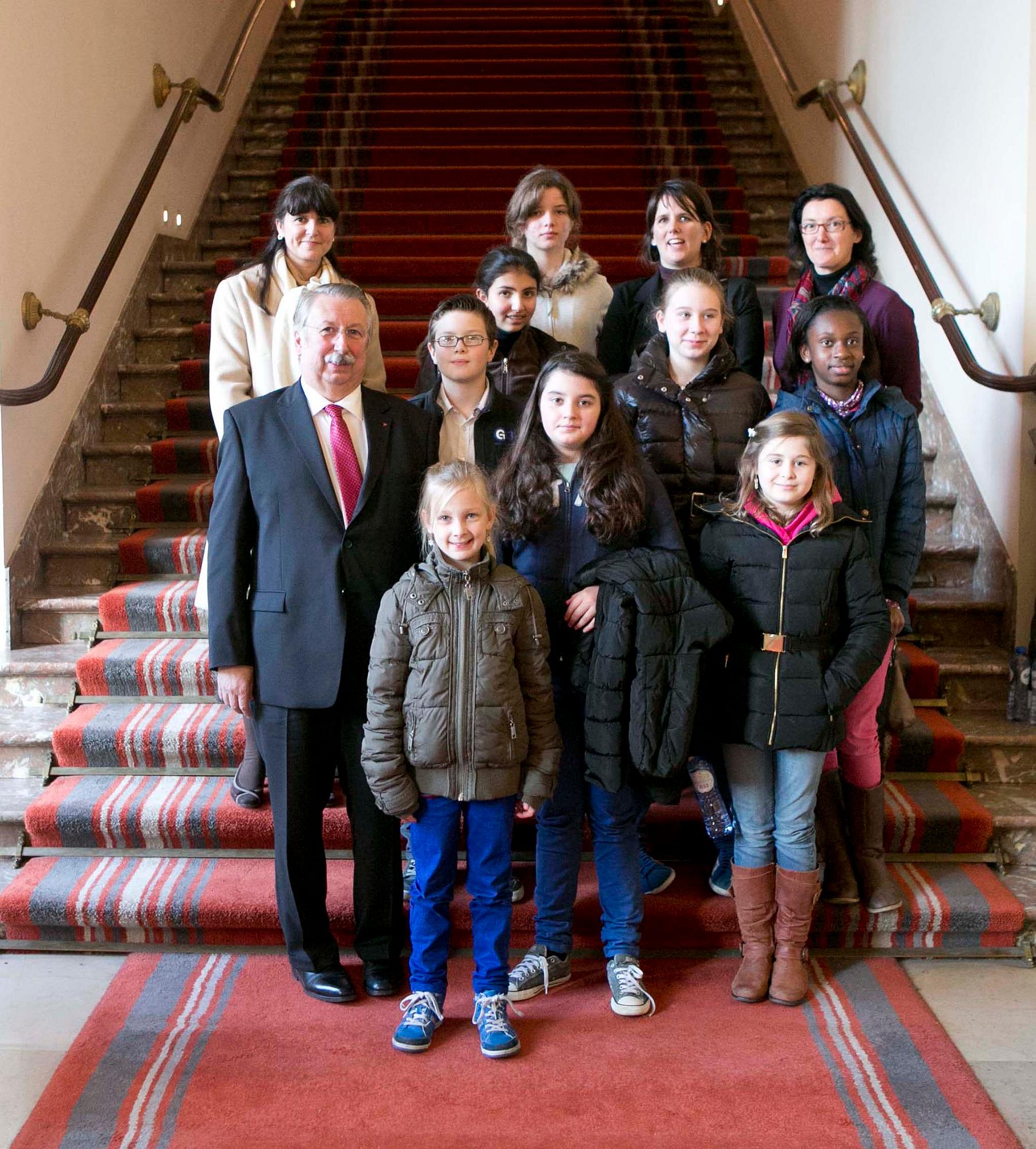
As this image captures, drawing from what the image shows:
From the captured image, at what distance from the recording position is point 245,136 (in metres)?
6.03

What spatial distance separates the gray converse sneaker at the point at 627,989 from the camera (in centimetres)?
247

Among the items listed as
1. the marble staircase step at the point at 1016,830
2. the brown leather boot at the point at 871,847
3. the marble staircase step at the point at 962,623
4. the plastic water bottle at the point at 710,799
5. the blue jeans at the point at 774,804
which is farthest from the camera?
the marble staircase step at the point at 962,623

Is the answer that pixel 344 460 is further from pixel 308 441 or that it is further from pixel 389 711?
pixel 389 711

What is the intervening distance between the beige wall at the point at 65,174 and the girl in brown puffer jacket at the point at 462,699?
1.72m

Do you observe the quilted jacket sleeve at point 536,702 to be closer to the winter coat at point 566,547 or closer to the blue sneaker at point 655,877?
the winter coat at point 566,547

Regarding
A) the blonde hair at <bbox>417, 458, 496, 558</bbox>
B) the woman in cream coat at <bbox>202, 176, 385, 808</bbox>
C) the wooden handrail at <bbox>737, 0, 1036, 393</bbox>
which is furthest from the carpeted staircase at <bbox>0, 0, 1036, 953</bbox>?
the blonde hair at <bbox>417, 458, 496, 558</bbox>

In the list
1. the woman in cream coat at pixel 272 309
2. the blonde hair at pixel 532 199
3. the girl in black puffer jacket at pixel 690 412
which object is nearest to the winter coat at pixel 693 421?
the girl in black puffer jacket at pixel 690 412

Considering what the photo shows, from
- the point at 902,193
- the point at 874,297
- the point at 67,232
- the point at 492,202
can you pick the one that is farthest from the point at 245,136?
the point at 874,297

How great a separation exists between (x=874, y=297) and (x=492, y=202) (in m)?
3.04

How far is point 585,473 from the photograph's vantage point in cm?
239

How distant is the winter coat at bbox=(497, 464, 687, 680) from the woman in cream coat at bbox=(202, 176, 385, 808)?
0.64 m

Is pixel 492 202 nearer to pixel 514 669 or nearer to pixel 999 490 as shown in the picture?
pixel 999 490

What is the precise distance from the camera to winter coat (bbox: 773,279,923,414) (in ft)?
9.18

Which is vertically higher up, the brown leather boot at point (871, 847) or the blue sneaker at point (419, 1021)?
the brown leather boot at point (871, 847)
